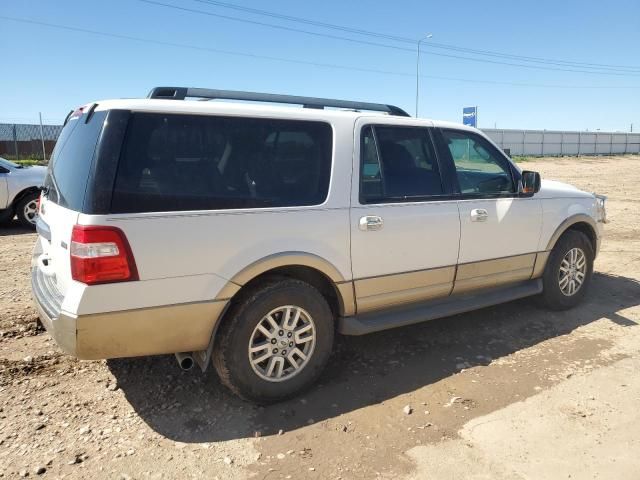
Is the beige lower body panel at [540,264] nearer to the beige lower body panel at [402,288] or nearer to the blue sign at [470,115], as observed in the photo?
the beige lower body panel at [402,288]

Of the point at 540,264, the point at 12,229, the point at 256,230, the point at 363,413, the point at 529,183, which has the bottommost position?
the point at 363,413

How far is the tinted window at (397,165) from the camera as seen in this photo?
3783 millimetres

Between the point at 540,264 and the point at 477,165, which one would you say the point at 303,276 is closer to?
the point at 477,165

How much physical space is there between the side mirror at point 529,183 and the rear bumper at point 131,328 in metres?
3.04

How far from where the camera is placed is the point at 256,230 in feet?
A: 10.5

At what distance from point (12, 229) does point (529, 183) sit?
9.41m

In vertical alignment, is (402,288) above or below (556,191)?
below

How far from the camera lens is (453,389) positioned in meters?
3.71

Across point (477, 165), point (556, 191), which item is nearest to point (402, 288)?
point (477, 165)

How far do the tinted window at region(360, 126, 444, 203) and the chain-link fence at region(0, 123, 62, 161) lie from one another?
28084 mm

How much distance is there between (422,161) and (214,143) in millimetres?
1804

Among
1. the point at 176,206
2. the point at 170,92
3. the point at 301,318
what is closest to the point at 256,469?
the point at 301,318

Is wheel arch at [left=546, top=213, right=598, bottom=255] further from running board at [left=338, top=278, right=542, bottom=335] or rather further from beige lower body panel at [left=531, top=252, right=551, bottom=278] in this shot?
running board at [left=338, top=278, right=542, bottom=335]

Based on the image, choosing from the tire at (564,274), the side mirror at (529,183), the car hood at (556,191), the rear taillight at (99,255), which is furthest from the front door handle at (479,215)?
the rear taillight at (99,255)
